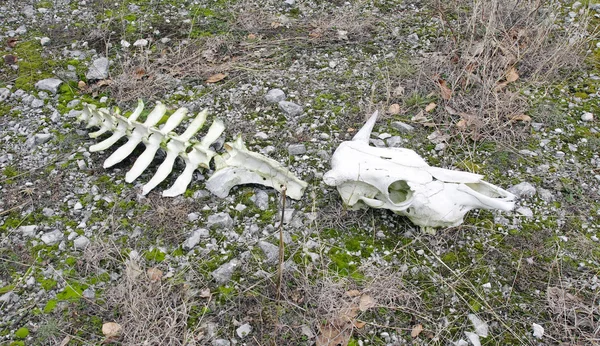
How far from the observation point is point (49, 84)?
413cm

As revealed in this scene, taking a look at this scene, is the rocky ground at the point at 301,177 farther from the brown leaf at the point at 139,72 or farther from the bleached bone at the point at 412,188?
the bleached bone at the point at 412,188

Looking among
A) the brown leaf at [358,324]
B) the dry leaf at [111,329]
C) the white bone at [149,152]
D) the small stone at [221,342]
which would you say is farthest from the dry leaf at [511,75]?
the dry leaf at [111,329]

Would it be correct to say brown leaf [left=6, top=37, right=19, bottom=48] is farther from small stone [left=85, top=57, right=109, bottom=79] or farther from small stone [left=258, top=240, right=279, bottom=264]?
small stone [left=258, top=240, right=279, bottom=264]

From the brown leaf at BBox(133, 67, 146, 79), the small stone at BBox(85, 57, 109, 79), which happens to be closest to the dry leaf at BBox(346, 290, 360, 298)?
the brown leaf at BBox(133, 67, 146, 79)

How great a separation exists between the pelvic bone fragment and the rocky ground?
87mm

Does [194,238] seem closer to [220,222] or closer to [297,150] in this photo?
[220,222]

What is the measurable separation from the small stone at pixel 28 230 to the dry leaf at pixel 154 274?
791 millimetres

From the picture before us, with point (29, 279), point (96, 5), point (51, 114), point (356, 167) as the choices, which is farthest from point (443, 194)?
point (96, 5)

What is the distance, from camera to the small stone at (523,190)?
11.1ft

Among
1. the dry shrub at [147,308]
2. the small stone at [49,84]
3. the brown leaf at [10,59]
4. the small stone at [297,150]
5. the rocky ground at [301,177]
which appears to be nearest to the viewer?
the dry shrub at [147,308]

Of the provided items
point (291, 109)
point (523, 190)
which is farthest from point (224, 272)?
point (523, 190)

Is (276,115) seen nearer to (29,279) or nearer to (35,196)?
(35,196)

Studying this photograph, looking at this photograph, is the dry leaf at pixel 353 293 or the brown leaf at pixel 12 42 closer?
the dry leaf at pixel 353 293

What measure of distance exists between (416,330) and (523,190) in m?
1.28
